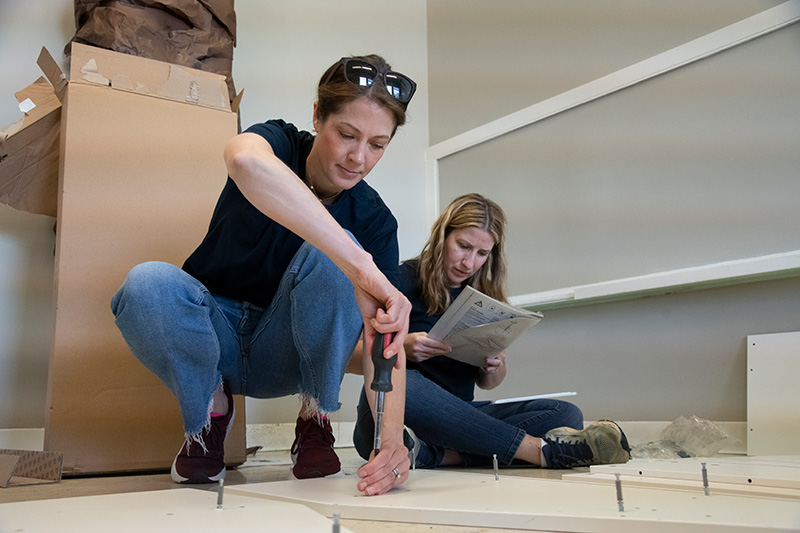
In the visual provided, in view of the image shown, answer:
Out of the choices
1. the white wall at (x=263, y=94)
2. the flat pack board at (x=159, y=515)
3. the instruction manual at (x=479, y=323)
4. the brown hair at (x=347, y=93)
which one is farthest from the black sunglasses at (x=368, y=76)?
the white wall at (x=263, y=94)

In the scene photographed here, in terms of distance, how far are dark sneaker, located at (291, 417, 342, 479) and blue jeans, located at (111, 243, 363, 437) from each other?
0.07m

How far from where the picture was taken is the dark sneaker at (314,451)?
1.25 metres

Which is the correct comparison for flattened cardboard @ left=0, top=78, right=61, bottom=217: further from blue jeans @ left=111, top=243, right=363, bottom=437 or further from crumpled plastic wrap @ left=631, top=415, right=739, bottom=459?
crumpled plastic wrap @ left=631, top=415, right=739, bottom=459

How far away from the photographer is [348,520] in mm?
793

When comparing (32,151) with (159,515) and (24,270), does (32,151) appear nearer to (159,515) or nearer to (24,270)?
(24,270)

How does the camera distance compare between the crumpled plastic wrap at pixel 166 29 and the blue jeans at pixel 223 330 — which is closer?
the blue jeans at pixel 223 330

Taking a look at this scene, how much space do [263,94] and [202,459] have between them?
69.7 inches

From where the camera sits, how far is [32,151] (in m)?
1.68

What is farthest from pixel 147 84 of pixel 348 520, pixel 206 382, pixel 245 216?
pixel 348 520

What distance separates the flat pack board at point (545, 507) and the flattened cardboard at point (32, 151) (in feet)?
3.72

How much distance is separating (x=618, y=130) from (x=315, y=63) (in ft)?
4.16

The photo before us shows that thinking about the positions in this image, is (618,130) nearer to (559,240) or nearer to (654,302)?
(559,240)

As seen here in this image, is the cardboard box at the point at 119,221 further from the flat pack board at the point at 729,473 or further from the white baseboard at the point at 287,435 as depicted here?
the flat pack board at the point at 729,473

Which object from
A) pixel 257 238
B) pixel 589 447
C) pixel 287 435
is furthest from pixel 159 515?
pixel 287 435
